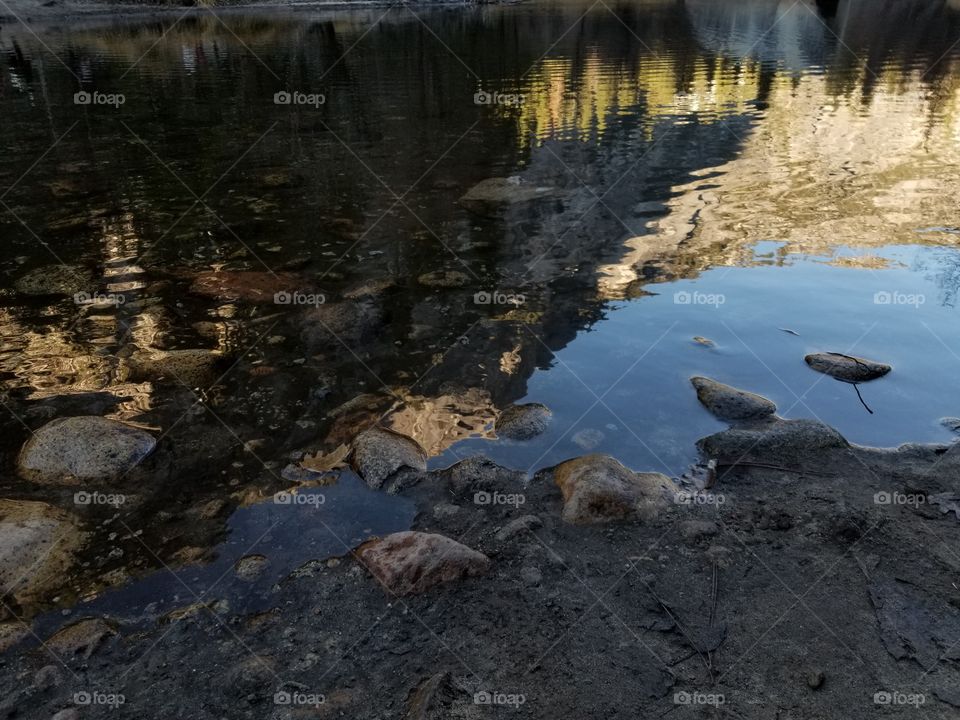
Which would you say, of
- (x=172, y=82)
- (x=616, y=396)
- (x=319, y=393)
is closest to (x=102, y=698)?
(x=319, y=393)

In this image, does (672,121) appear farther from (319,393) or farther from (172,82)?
(172,82)

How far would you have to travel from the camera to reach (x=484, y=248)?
8.73 m

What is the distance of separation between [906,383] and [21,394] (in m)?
6.99

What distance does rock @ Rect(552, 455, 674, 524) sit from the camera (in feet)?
13.8
